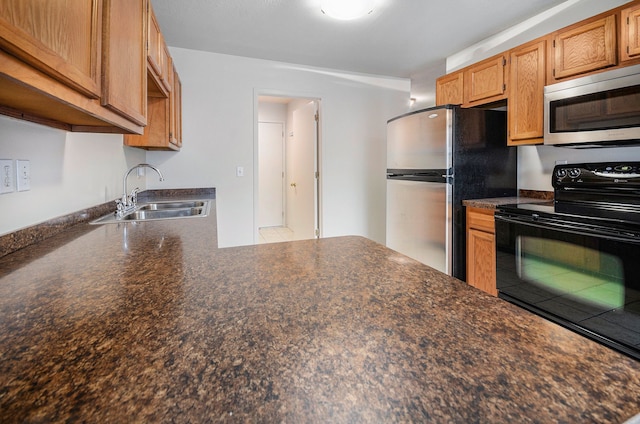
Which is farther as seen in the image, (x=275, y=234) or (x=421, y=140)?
(x=275, y=234)

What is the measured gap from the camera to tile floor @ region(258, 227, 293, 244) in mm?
5047

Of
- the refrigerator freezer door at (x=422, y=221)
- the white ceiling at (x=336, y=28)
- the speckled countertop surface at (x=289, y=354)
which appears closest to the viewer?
the speckled countertop surface at (x=289, y=354)

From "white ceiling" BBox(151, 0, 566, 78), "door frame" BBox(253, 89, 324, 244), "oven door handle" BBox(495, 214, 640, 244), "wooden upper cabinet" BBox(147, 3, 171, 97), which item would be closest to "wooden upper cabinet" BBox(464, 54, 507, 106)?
"white ceiling" BBox(151, 0, 566, 78)

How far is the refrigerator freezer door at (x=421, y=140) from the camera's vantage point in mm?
2449

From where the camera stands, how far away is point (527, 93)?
229cm

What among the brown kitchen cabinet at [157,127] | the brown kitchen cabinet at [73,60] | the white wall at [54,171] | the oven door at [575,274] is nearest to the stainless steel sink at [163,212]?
the white wall at [54,171]

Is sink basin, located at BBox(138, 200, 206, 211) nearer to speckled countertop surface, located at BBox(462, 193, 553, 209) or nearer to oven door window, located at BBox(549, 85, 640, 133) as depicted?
speckled countertop surface, located at BBox(462, 193, 553, 209)

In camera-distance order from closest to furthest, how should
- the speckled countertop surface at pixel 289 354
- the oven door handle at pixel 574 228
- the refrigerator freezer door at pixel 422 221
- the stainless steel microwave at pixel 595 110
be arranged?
the speckled countertop surface at pixel 289 354 → the oven door handle at pixel 574 228 → the stainless steel microwave at pixel 595 110 → the refrigerator freezer door at pixel 422 221

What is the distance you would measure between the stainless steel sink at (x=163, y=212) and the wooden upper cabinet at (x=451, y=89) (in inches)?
93.0

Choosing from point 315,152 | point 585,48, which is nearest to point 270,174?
point 315,152

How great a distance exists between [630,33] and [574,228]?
3.65ft

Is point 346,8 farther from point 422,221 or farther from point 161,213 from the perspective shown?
point 161,213

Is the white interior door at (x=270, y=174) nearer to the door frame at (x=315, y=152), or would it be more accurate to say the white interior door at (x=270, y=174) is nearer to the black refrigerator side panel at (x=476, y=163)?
the door frame at (x=315, y=152)

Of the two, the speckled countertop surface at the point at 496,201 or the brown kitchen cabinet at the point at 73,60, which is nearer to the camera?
the brown kitchen cabinet at the point at 73,60
